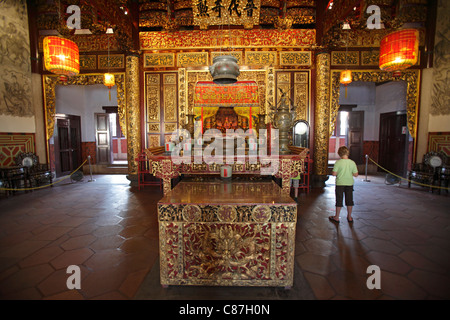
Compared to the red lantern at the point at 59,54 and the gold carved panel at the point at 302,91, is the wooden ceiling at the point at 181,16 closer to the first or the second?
the gold carved panel at the point at 302,91

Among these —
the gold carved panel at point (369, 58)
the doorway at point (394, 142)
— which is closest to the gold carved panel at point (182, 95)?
the gold carved panel at point (369, 58)

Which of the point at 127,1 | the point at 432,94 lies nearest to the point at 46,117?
the point at 127,1

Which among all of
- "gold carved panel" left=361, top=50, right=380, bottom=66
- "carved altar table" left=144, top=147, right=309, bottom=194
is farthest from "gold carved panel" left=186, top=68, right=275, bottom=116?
"carved altar table" left=144, top=147, right=309, bottom=194

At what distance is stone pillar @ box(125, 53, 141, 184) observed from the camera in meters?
6.41

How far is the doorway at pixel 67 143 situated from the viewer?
805 centimetres

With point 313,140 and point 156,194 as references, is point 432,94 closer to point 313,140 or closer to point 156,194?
point 313,140

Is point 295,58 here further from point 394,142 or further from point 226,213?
point 226,213

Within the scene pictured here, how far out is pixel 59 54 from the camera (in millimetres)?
4500

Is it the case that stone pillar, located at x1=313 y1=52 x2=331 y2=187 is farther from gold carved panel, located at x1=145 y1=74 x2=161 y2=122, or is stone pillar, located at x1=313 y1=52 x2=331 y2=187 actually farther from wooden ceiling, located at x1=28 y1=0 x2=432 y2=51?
gold carved panel, located at x1=145 y1=74 x2=161 y2=122

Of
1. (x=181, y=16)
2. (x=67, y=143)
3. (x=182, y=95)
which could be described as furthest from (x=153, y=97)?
(x=67, y=143)

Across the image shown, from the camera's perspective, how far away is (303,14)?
6270 millimetres

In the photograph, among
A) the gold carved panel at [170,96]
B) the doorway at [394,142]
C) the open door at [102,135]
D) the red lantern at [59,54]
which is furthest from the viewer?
the open door at [102,135]

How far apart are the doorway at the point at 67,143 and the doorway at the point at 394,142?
12705 mm

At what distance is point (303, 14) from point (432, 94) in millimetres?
4448
